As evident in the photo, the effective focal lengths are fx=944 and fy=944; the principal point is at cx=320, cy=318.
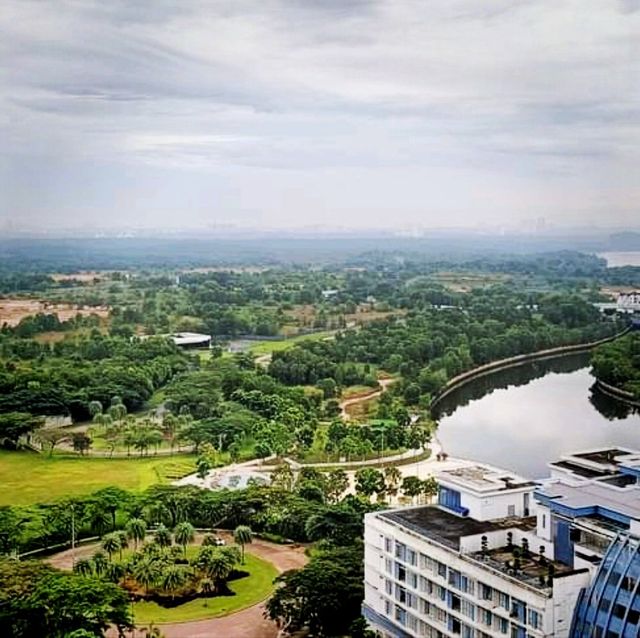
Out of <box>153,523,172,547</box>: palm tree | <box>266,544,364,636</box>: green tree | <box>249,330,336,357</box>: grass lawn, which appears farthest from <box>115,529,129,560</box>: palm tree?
<box>249,330,336,357</box>: grass lawn

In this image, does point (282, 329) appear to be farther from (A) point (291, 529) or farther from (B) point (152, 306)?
(A) point (291, 529)

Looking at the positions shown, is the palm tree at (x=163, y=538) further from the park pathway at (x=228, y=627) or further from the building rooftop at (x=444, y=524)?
the building rooftop at (x=444, y=524)

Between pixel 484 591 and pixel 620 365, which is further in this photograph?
pixel 620 365

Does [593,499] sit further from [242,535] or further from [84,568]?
[84,568]

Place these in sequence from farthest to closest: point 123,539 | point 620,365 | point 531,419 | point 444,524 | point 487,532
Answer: point 620,365, point 531,419, point 123,539, point 444,524, point 487,532

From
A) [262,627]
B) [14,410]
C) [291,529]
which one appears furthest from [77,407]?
[262,627]

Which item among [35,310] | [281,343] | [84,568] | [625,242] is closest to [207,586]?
[84,568]

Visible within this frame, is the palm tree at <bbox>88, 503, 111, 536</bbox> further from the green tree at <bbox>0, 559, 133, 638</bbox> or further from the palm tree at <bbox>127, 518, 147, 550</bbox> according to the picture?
the green tree at <bbox>0, 559, 133, 638</bbox>
